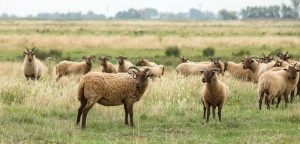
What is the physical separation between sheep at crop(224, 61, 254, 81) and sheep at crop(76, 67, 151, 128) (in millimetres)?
9896

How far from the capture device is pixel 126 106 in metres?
12.4

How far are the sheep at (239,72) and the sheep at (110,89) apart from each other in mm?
9896

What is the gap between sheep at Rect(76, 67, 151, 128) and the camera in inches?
464

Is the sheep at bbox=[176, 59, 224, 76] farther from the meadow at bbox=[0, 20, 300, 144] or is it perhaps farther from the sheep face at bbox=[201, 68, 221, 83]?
the sheep face at bbox=[201, 68, 221, 83]

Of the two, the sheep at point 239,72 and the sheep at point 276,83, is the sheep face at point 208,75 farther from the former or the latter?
the sheep at point 239,72

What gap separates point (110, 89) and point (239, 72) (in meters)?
11.2

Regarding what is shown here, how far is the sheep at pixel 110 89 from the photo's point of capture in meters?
11.8

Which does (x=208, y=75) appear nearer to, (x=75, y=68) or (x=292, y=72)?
(x=292, y=72)

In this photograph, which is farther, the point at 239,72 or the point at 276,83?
the point at 239,72

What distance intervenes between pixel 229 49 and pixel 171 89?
83.7 feet

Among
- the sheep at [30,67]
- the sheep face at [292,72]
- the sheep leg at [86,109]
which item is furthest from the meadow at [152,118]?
the sheep at [30,67]

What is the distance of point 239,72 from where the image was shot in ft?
72.7

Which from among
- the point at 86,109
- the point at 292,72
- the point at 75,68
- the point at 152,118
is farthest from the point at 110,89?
the point at 75,68

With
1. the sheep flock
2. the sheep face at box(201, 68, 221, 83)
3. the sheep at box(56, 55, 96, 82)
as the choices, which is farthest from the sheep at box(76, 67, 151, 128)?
the sheep at box(56, 55, 96, 82)
